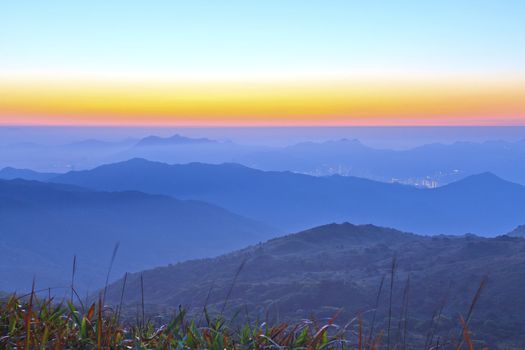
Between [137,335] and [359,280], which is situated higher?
[137,335]

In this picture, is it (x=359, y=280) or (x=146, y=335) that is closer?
(x=146, y=335)

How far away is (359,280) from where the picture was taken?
228 ft

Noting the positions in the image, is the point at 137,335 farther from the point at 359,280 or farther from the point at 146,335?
the point at 359,280

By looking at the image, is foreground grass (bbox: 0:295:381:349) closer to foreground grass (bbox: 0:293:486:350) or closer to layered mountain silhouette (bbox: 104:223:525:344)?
foreground grass (bbox: 0:293:486:350)

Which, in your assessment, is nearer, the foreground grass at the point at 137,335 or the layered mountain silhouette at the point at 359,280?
the foreground grass at the point at 137,335

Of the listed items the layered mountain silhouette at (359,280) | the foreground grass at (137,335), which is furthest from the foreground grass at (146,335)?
the layered mountain silhouette at (359,280)

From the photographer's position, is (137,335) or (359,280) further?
(359,280)

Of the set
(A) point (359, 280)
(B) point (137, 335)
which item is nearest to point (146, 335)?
(B) point (137, 335)

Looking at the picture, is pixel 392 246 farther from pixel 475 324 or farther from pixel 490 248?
pixel 475 324

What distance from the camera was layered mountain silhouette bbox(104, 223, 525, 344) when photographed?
164ft

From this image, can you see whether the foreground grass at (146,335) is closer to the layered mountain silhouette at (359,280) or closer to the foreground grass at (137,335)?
the foreground grass at (137,335)

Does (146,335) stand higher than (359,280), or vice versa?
(146,335)

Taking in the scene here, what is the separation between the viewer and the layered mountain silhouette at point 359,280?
49938 mm

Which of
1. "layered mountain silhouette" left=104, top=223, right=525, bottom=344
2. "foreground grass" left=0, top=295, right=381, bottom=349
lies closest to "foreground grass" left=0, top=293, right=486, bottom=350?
"foreground grass" left=0, top=295, right=381, bottom=349
